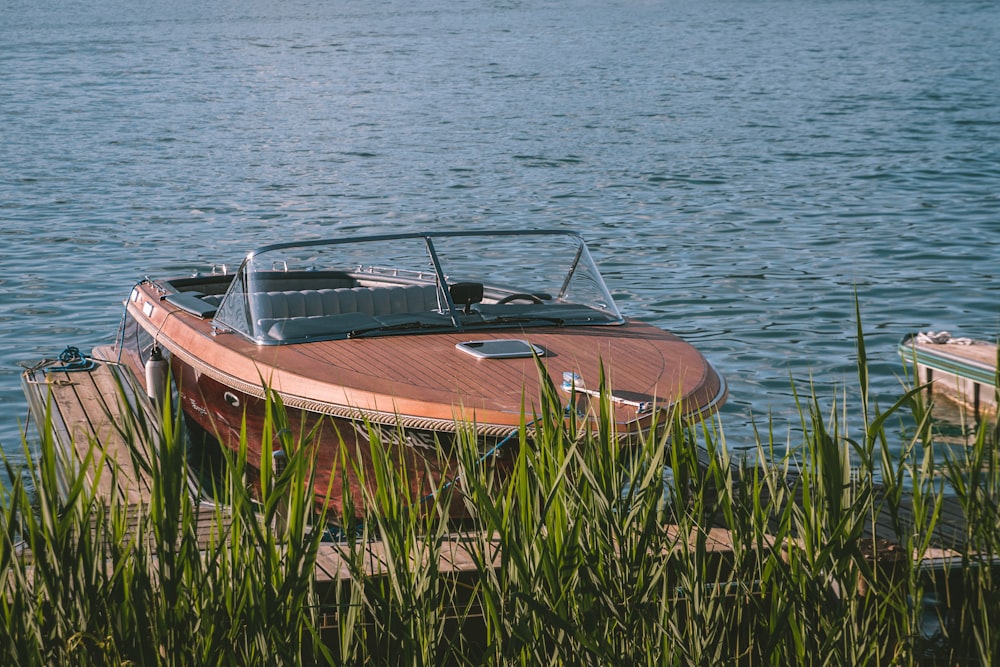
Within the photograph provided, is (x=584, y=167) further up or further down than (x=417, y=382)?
further down

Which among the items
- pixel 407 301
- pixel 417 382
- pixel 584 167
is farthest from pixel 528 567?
pixel 584 167

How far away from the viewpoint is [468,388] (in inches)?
234

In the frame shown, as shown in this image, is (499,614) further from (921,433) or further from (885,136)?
(885,136)

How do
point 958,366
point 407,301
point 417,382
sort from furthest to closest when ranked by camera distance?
1. point 958,366
2. point 407,301
3. point 417,382

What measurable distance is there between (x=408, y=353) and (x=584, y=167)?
1539 cm

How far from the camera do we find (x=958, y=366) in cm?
917

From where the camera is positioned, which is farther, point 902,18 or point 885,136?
point 902,18

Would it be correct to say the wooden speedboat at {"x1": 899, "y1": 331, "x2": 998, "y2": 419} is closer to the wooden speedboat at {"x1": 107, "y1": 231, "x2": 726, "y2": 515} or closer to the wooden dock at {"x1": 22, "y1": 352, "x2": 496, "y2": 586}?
the wooden speedboat at {"x1": 107, "y1": 231, "x2": 726, "y2": 515}

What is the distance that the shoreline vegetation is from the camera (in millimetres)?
3137

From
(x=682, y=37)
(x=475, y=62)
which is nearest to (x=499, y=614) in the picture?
(x=475, y=62)

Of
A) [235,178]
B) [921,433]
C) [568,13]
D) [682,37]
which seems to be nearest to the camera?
[921,433]

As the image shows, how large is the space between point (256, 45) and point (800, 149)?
27281 mm

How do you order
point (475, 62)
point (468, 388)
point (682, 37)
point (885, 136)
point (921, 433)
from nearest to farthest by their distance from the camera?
point (921, 433)
point (468, 388)
point (885, 136)
point (475, 62)
point (682, 37)

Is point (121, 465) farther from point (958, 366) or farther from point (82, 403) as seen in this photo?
point (958, 366)
